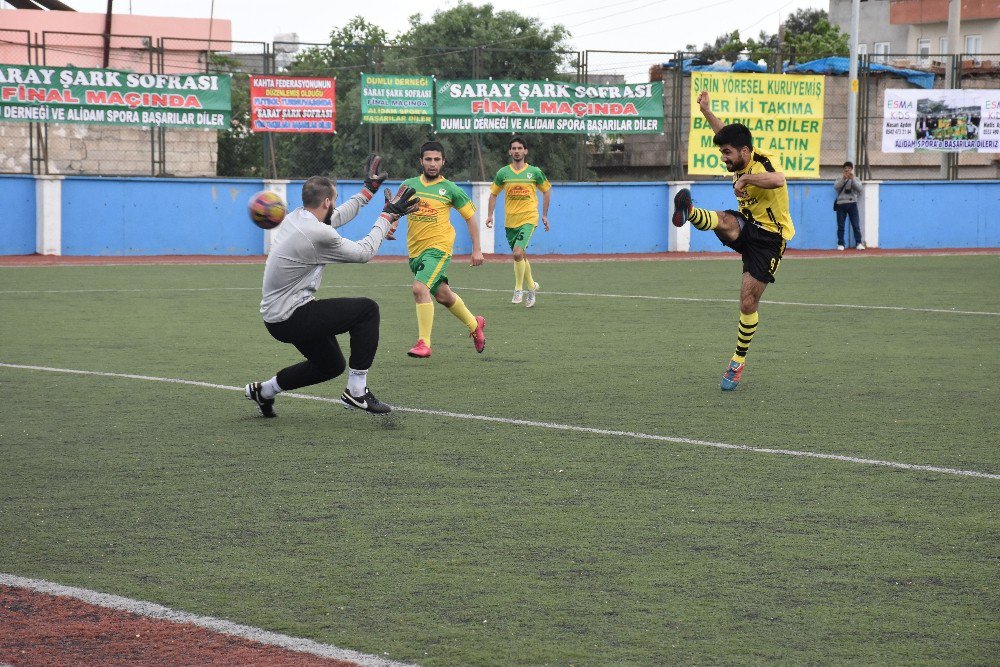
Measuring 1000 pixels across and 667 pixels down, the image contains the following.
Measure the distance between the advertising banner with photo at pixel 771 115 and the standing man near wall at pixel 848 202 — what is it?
89 centimetres

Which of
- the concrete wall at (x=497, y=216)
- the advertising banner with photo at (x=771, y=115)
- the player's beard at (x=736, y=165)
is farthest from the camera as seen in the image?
Result: the advertising banner with photo at (x=771, y=115)

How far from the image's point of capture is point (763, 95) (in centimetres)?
3073

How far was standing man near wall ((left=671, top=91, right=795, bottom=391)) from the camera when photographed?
9.73 meters

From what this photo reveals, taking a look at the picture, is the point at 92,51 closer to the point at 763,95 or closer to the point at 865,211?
→ the point at 763,95

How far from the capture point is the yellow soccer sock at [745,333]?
32.2 feet

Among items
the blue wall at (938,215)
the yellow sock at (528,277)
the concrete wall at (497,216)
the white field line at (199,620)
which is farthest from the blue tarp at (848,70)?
the white field line at (199,620)

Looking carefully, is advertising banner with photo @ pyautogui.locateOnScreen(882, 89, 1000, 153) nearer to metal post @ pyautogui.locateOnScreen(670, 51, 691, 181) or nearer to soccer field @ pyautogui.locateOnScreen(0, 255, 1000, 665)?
metal post @ pyautogui.locateOnScreen(670, 51, 691, 181)

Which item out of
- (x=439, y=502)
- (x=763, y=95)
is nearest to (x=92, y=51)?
(x=763, y=95)

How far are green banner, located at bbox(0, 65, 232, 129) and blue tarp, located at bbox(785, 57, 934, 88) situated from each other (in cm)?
1603

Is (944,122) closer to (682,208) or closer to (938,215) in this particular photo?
(938,215)

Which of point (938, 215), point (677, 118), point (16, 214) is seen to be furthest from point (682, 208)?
point (938, 215)

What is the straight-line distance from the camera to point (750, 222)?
32.9 feet

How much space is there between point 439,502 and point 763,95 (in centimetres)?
2619

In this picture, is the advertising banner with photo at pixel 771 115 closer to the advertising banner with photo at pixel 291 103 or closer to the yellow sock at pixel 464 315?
the advertising banner with photo at pixel 291 103
